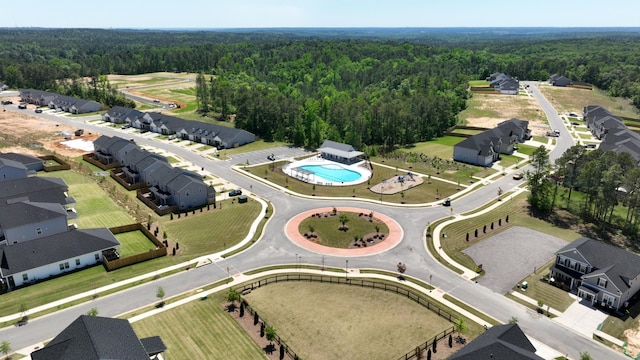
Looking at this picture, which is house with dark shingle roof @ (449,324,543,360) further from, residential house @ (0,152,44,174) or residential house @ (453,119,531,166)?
residential house @ (0,152,44,174)

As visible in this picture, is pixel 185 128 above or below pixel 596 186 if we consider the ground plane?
below

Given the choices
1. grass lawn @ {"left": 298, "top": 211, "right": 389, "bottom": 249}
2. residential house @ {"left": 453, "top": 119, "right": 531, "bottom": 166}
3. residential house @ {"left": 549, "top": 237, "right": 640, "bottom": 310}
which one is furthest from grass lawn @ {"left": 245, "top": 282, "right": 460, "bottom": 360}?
residential house @ {"left": 453, "top": 119, "right": 531, "bottom": 166}

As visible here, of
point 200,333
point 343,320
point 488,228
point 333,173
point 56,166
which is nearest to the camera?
point 200,333

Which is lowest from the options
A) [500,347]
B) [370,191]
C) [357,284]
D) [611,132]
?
[357,284]

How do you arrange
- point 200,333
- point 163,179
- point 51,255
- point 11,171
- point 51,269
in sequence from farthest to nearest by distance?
point 11,171 < point 163,179 < point 51,255 < point 51,269 < point 200,333

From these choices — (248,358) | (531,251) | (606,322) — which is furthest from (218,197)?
(606,322)

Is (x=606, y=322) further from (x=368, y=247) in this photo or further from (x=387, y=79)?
(x=387, y=79)

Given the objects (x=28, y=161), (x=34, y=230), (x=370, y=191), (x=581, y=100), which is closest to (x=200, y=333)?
(x=34, y=230)

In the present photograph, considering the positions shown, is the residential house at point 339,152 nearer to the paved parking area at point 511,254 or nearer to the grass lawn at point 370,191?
the grass lawn at point 370,191

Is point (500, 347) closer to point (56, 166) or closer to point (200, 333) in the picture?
point (200, 333)
